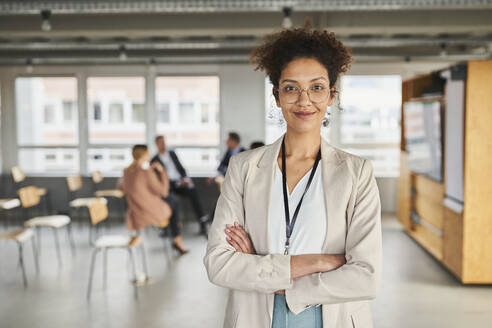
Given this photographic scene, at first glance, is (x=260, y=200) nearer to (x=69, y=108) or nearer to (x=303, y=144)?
(x=303, y=144)

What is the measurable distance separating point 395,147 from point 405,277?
5.36 meters

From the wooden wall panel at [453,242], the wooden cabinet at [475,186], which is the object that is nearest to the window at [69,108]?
the wooden wall panel at [453,242]

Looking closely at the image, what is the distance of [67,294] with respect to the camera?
566 cm

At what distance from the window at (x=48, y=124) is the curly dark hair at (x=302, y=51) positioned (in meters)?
10.1

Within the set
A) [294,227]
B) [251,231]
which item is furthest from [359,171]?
[251,231]

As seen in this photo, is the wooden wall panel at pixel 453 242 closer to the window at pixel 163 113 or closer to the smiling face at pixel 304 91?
the smiling face at pixel 304 91

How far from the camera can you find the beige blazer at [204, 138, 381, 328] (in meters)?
1.66

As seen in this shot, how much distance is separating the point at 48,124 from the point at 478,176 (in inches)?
361

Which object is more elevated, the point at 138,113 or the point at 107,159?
the point at 138,113

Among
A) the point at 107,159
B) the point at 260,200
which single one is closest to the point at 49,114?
the point at 107,159

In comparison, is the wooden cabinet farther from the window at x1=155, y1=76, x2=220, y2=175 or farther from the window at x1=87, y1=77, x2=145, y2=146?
the window at x1=87, y1=77, x2=145, y2=146

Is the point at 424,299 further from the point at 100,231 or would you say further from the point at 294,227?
the point at 100,231

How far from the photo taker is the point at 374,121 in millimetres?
11211

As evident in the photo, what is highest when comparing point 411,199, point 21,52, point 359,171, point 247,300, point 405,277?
point 21,52
